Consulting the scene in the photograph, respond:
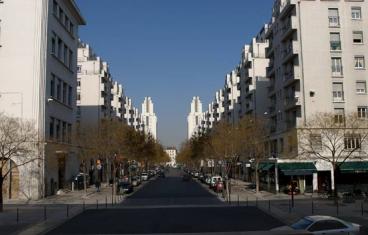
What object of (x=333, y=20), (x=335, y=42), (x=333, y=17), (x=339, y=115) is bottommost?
(x=339, y=115)

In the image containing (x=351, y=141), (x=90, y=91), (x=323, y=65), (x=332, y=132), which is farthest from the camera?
(x=90, y=91)

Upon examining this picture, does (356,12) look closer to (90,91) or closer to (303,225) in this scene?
(303,225)

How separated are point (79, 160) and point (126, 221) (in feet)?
123

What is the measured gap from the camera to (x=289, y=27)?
200 ft

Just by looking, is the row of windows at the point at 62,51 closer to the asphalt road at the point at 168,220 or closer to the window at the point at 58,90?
the window at the point at 58,90

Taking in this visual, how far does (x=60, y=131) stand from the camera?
59.0m

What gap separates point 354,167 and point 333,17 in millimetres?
17920

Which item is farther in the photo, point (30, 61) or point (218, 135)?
point (218, 135)

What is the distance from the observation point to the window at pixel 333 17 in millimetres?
58875

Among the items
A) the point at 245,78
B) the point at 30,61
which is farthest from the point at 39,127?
the point at 245,78

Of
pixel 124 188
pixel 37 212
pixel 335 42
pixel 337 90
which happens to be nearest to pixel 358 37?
pixel 335 42

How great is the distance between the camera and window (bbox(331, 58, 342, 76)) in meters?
58.0

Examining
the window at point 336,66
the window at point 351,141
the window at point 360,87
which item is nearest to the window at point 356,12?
the window at point 336,66

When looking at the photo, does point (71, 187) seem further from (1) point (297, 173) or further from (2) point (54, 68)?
(1) point (297, 173)
